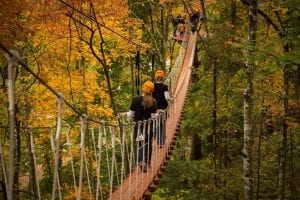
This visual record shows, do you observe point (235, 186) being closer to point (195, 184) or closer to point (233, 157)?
point (195, 184)

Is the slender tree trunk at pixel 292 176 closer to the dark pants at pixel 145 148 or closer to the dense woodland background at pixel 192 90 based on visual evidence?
the dense woodland background at pixel 192 90

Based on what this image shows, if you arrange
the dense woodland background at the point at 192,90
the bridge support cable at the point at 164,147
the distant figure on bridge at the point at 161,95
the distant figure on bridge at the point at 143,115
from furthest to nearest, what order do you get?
the dense woodland background at the point at 192,90 < the distant figure on bridge at the point at 161,95 < the distant figure on bridge at the point at 143,115 < the bridge support cable at the point at 164,147

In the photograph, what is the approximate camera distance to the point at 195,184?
12.1 meters

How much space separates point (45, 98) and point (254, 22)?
6179 millimetres

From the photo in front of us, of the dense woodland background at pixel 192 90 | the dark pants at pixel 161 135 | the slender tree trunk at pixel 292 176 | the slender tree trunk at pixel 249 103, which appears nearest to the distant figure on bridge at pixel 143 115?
the dark pants at pixel 161 135

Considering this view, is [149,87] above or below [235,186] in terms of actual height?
above

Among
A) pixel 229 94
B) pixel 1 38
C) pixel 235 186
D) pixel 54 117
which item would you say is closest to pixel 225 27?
pixel 229 94

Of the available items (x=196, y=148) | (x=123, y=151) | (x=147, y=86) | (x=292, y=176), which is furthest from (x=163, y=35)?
(x=123, y=151)

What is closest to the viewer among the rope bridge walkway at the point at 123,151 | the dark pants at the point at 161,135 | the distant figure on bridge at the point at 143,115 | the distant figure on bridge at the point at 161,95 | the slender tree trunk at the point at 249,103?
the rope bridge walkway at the point at 123,151

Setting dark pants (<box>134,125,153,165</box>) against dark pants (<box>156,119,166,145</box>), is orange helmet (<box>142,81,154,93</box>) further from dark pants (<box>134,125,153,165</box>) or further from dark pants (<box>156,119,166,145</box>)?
dark pants (<box>156,119,166,145</box>)

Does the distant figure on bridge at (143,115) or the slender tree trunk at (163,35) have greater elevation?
the slender tree trunk at (163,35)

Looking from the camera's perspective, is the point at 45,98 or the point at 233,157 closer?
the point at 45,98

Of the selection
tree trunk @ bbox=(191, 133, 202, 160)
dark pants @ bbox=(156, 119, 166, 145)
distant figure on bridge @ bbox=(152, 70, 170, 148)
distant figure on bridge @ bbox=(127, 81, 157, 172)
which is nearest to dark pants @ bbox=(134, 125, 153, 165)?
distant figure on bridge @ bbox=(127, 81, 157, 172)

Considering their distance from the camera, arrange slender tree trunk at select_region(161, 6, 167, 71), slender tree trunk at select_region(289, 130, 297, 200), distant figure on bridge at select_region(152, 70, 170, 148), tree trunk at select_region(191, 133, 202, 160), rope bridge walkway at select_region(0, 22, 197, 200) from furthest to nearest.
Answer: tree trunk at select_region(191, 133, 202, 160)
slender tree trunk at select_region(161, 6, 167, 71)
slender tree trunk at select_region(289, 130, 297, 200)
distant figure on bridge at select_region(152, 70, 170, 148)
rope bridge walkway at select_region(0, 22, 197, 200)
